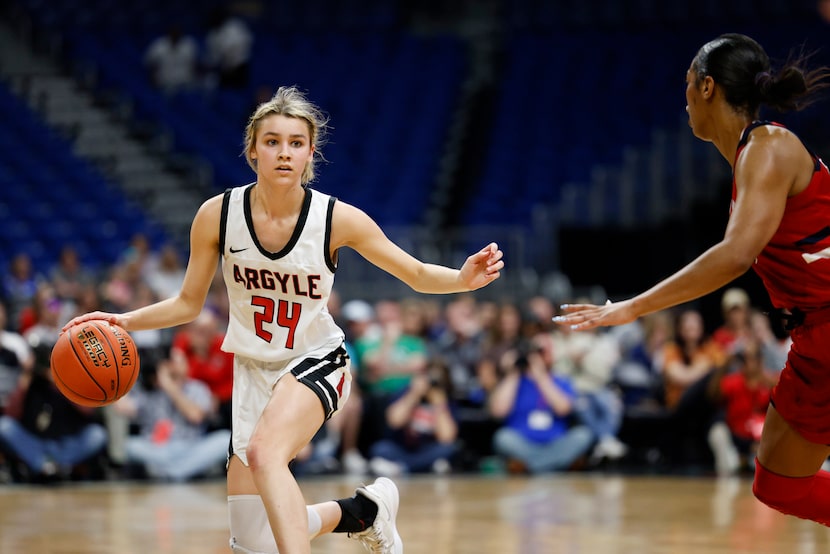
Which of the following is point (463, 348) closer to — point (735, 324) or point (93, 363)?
point (735, 324)

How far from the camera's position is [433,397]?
33.5ft

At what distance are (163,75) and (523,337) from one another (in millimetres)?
8019

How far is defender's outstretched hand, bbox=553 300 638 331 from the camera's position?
143 inches

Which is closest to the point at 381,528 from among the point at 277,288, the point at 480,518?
the point at 277,288

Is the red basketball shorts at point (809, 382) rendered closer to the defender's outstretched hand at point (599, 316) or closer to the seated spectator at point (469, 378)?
the defender's outstretched hand at point (599, 316)

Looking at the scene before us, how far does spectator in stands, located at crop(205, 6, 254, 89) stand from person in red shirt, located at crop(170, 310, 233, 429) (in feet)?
24.0

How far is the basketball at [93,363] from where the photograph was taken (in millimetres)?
4469

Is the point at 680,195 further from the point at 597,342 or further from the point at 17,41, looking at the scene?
the point at 17,41

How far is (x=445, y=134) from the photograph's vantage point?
1691 cm

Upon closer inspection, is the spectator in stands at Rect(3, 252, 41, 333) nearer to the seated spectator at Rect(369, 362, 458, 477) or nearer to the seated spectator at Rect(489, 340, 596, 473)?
the seated spectator at Rect(369, 362, 458, 477)

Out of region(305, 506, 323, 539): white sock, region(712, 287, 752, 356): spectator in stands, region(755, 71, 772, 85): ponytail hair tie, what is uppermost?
region(755, 71, 772, 85): ponytail hair tie

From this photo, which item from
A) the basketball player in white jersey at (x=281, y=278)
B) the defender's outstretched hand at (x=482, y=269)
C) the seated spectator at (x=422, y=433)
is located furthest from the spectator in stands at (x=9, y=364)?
the defender's outstretched hand at (x=482, y=269)

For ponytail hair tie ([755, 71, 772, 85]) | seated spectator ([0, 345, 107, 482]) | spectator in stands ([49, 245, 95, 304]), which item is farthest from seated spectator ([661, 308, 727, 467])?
ponytail hair tie ([755, 71, 772, 85])

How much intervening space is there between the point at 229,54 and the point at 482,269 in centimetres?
1322
